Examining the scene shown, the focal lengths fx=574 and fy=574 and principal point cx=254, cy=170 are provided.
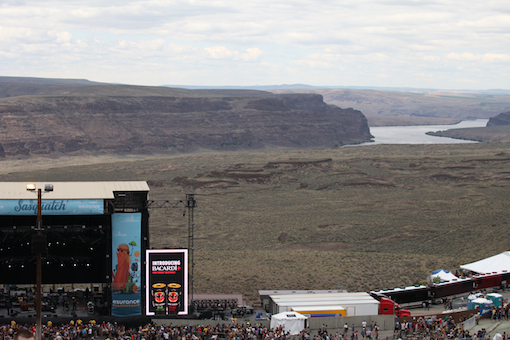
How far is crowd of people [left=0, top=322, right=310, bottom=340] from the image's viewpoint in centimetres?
2620

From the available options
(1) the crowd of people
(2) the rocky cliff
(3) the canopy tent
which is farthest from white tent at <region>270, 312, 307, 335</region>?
(2) the rocky cliff

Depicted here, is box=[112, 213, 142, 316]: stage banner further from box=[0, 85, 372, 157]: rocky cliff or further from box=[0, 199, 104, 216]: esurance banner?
box=[0, 85, 372, 157]: rocky cliff

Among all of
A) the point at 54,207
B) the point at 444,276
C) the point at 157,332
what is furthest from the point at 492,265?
the point at 54,207

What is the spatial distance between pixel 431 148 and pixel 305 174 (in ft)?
169

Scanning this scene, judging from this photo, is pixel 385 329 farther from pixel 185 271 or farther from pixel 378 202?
pixel 378 202

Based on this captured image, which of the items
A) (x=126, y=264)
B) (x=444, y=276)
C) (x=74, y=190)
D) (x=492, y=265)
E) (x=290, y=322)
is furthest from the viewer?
(x=492, y=265)

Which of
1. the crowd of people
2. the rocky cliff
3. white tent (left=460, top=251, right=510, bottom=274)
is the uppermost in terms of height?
the rocky cliff

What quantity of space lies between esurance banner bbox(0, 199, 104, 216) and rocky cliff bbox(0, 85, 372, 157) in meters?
98.9

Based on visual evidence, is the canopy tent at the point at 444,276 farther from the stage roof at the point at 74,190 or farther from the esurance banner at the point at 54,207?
the esurance banner at the point at 54,207

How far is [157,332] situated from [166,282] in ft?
11.5

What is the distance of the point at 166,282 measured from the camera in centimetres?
3033

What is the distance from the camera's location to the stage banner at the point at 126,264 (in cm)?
3008

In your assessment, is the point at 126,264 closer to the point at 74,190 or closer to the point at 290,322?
the point at 74,190

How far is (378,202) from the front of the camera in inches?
2886
